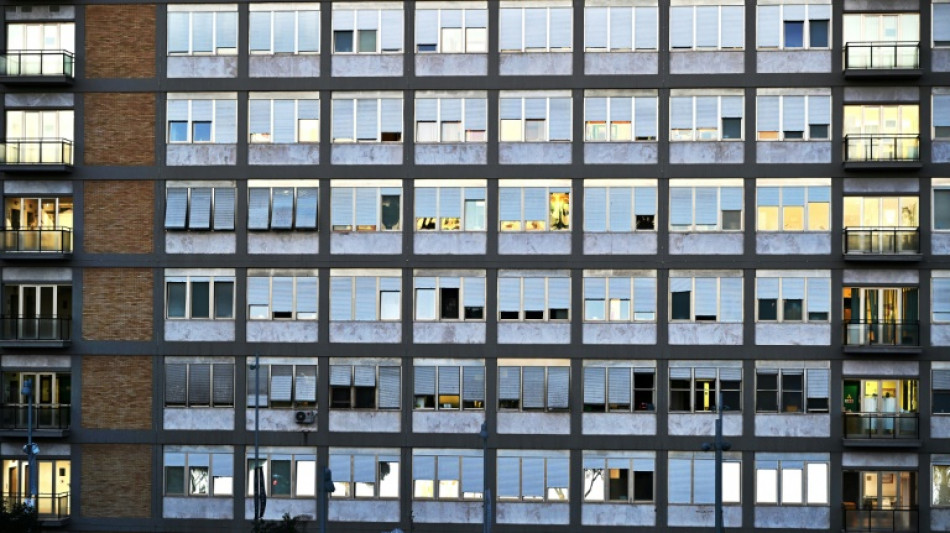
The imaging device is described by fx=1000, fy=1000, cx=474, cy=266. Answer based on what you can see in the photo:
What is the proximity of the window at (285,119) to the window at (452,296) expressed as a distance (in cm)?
662

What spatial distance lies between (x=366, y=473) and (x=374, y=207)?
9.63m

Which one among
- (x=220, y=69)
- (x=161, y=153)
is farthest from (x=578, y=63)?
(x=161, y=153)

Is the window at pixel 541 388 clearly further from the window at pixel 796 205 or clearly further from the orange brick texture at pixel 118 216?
the orange brick texture at pixel 118 216

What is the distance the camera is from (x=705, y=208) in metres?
35.6

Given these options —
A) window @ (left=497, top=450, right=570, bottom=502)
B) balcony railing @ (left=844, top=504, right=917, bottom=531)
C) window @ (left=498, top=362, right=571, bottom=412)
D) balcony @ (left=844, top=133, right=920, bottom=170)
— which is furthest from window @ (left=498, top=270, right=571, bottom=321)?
balcony railing @ (left=844, top=504, right=917, bottom=531)

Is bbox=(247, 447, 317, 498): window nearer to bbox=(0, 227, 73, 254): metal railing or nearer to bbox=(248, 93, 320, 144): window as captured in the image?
bbox=(0, 227, 73, 254): metal railing

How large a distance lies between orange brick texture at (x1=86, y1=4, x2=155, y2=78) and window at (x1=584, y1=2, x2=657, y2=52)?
52.7 ft

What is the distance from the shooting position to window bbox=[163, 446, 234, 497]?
3644 centimetres

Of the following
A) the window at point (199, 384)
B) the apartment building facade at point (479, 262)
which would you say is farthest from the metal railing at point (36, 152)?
the window at point (199, 384)

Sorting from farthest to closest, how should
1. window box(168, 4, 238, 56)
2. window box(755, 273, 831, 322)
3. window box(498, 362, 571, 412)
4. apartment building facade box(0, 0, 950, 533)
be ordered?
1. window box(168, 4, 238, 56)
2. window box(498, 362, 571, 412)
3. window box(755, 273, 831, 322)
4. apartment building facade box(0, 0, 950, 533)

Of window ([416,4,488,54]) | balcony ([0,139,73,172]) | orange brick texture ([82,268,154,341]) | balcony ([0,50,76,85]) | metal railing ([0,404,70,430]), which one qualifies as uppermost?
window ([416,4,488,54])

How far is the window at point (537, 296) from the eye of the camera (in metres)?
35.9

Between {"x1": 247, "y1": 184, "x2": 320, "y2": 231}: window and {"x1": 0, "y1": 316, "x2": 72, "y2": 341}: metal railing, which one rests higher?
{"x1": 247, "y1": 184, "x2": 320, "y2": 231}: window

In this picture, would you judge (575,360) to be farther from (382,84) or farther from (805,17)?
(805,17)
